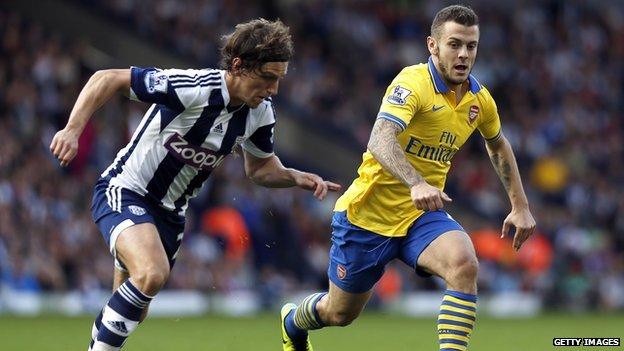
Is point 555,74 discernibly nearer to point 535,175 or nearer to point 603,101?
point 603,101

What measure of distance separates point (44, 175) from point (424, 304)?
6561mm

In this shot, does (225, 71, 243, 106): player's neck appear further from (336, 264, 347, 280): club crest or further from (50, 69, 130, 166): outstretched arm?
(336, 264, 347, 280): club crest

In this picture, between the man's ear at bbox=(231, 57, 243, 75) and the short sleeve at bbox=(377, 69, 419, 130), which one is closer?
the short sleeve at bbox=(377, 69, 419, 130)

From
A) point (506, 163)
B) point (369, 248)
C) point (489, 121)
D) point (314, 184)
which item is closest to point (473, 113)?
point (489, 121)

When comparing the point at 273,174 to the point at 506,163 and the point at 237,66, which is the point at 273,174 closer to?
the point at 237,66

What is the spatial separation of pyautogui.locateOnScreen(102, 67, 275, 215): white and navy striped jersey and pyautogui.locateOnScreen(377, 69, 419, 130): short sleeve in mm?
1124

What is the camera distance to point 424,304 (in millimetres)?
20906

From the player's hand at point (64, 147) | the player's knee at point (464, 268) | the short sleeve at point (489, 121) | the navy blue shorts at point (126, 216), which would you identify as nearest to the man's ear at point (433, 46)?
the short sleeve at point (489, 121)

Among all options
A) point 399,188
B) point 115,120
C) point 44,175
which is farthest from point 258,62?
point 115,120

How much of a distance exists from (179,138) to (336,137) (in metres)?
15.8

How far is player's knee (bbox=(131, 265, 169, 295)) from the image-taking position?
786 cm

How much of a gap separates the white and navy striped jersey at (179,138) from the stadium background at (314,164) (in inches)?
160

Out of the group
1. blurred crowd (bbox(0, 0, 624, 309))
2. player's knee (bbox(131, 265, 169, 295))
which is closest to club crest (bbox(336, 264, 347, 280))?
player's knee (bbox(131, 265, 169, 295))

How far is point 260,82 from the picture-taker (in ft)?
27.9
